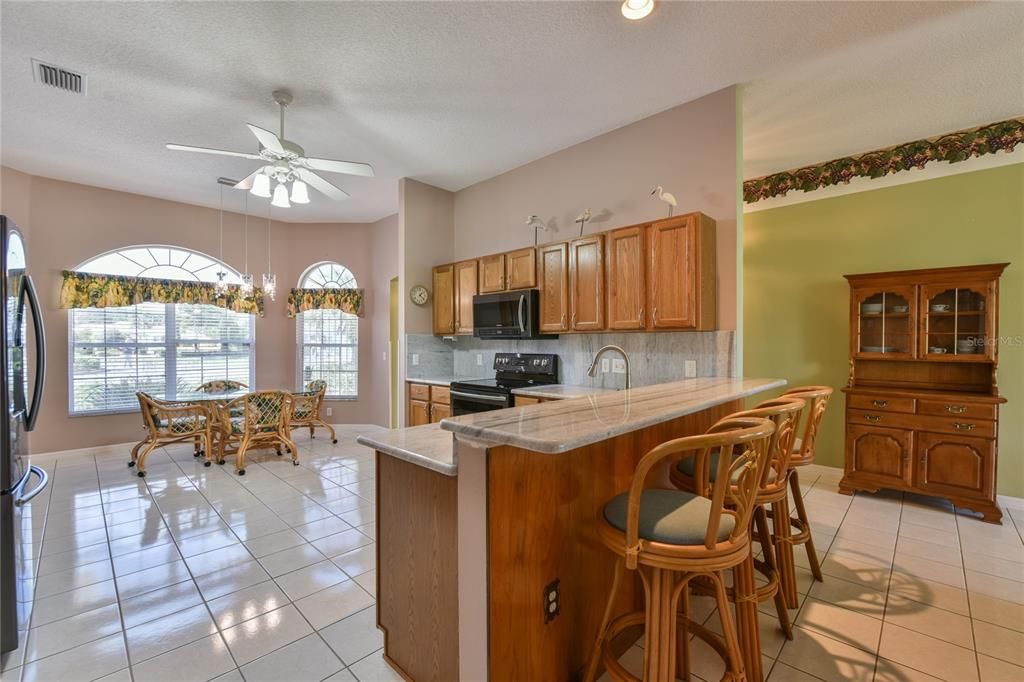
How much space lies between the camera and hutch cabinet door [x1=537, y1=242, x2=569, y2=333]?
3.72 meters

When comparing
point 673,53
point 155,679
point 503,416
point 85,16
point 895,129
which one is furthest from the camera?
point 895,129

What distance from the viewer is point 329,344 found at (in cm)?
648

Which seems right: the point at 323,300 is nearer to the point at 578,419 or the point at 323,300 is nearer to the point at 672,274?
the point at 672,274

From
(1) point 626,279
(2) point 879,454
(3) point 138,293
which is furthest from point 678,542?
(3) point 138,293

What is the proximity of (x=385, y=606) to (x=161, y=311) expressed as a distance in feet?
18.3

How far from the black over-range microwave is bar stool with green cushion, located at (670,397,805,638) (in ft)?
6.96

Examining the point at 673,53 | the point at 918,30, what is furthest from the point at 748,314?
the point at 673,53

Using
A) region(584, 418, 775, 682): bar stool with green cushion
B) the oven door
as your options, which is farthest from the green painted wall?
region(584, 418, 775, 682): bar stool with green cushion

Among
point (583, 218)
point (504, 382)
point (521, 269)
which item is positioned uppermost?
point (583, 218)

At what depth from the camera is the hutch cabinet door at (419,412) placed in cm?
447

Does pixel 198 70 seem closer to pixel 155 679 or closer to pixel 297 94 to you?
pixel 297 94

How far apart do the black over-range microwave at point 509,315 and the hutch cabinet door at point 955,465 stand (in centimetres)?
311

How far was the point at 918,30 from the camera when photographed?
2.41m

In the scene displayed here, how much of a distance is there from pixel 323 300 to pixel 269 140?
153 inches
